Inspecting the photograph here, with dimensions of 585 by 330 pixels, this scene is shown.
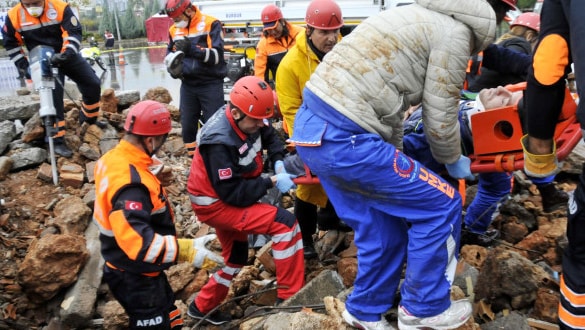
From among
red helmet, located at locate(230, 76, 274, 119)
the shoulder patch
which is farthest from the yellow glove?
the shoulder patch

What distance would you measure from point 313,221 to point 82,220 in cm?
227

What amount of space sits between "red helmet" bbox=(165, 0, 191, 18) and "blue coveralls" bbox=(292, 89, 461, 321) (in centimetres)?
354

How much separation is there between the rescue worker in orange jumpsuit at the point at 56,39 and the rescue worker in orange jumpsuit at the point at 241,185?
118 inches

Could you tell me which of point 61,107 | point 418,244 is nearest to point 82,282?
point 61,107

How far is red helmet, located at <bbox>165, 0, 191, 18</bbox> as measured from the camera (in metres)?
5.55

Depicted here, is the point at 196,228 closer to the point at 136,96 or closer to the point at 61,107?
the point at 61,107

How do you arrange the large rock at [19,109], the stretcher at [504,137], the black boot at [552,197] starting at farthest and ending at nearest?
the large rock at [19,109]
the black boot at [552,197]
the stretcher at [504,137]

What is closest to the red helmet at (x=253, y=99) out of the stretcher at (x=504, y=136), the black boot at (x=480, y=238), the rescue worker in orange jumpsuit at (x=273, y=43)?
the stretcher at (x=504, y=136)

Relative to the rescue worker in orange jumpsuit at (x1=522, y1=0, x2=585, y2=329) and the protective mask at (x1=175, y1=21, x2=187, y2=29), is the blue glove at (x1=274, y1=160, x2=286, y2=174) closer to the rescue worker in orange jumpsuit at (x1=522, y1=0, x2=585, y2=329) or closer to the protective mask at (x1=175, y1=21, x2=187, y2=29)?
the rescue worker in orange jumpsuit at (x1=522, y1=0, x2=585, y2=329)

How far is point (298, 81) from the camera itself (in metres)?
3.94

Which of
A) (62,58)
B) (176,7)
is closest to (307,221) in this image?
(176,7)

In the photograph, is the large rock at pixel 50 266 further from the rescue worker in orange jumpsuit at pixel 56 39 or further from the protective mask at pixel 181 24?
the protective mask at pixel 181 24

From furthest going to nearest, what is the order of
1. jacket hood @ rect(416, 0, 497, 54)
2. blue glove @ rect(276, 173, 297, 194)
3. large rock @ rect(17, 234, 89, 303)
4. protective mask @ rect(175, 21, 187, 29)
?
protective mask @ rect(175, 21, 187, 29) < large rock @ rect(17, 234, 89, 303) < blue glove @ rect(276, 173, 297, 194) < jacket hood @ rect(416, 0, 497, 54)

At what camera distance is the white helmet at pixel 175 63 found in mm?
5391
